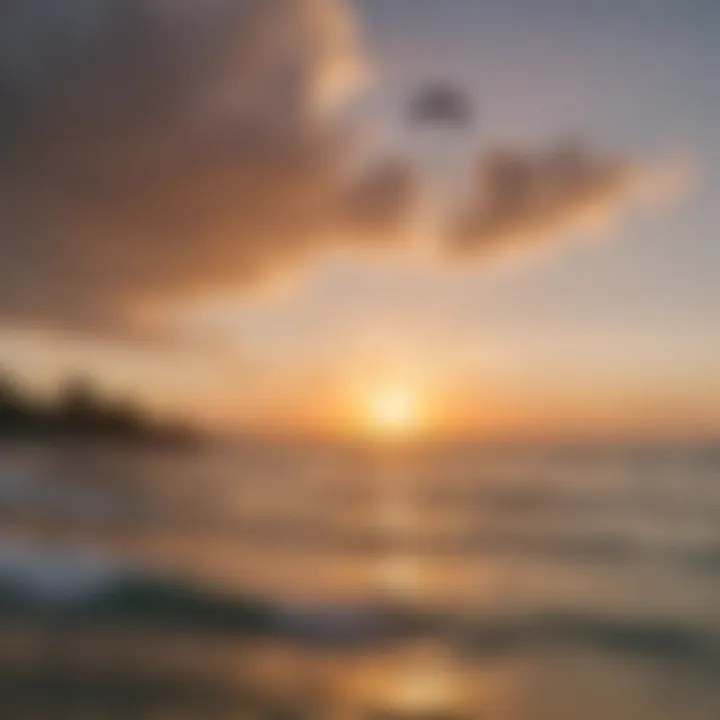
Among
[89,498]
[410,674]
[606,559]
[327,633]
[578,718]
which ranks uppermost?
[89,498]

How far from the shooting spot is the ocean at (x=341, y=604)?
4336 mm

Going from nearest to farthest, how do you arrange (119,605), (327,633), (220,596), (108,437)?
1. (327,633)
2. (119,605)
3. (220,596)
4. (108,437)

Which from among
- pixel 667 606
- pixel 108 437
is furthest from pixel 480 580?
pixel 108 437

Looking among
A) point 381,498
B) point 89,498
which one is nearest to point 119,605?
point 89,498

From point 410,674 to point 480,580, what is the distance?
322 centimetres

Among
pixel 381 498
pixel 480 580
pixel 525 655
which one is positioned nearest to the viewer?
pixel 525 655

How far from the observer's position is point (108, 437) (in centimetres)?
1148

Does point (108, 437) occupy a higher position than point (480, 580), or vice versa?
point (108, 437)

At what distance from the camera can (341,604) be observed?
6891mm

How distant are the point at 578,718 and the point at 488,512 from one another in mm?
10752

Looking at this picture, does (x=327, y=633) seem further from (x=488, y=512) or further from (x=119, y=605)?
Result: (x=488, y=512)

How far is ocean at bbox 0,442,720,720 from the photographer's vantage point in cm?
434

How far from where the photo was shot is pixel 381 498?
57.4 feet

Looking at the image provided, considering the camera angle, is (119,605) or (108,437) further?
(108,437)
